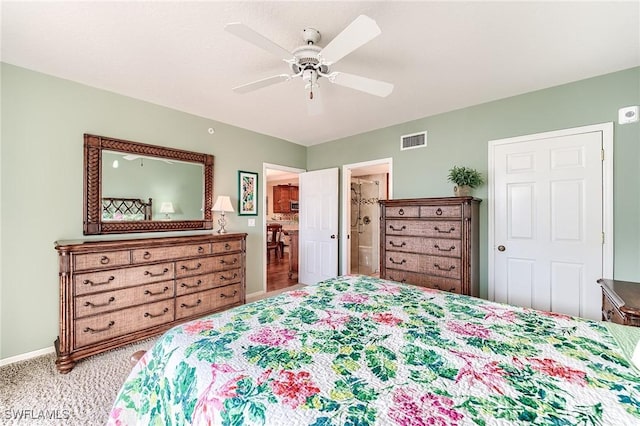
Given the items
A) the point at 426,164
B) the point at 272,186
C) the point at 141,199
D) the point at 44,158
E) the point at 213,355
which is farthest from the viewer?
the point at 272,186

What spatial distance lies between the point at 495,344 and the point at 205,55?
264 centimetres

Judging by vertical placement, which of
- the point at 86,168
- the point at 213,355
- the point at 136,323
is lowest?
the point at 136,323

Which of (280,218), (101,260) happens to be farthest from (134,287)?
(280,218)

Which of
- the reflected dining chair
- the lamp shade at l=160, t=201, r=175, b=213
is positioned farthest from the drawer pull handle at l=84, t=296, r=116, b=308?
the reflected dining chair

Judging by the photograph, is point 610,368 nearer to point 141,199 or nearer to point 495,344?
point 495,344

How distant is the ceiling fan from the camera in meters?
1.39

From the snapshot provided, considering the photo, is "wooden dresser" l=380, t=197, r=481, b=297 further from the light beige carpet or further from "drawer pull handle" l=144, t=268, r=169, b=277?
the light beige carpet

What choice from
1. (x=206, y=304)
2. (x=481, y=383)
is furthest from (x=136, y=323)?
(x=481, y=383)

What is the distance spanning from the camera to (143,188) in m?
3.04

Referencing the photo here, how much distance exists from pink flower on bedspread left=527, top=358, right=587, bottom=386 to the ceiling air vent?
3.01 m

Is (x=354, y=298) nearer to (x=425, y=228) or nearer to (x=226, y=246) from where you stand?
(x=425, y=228)

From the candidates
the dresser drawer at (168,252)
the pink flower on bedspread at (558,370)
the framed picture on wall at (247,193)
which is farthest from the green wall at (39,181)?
the pink flower on bedspread at (558,370)

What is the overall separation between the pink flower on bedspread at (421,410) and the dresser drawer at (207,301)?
8.78ft

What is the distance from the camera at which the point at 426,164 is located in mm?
3551
